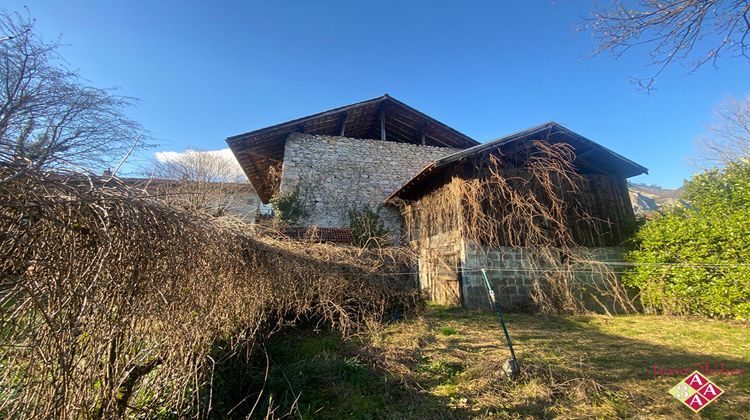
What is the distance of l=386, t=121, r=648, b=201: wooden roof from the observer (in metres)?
7.35

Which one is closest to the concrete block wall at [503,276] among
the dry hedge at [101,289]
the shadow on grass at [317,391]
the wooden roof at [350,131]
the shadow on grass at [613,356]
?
the shadow on grass at [613,356]

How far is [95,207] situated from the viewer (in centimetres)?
145

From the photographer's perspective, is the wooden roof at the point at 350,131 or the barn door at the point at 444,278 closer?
the barn door at the point at 444,278

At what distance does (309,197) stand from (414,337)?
697 centimetres

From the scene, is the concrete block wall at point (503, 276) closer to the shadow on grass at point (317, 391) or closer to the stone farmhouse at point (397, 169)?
the stone farmhouse at point (397, 169)

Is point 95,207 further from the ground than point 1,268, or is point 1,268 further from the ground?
point 95,207

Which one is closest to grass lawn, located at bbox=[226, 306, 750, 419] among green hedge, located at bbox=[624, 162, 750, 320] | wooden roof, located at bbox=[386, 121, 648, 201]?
green hedge, located at bbox=[624, 162, 750, 320]

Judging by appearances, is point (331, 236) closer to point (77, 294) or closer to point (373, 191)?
point (373, 191)

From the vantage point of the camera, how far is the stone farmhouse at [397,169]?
7.56 meters

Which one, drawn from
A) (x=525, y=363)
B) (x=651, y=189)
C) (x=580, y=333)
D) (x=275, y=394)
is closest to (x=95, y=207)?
(x=275, y=394)

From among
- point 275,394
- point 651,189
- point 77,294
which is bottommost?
point 275,394

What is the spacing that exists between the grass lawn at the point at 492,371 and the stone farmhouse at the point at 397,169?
7.99 feet

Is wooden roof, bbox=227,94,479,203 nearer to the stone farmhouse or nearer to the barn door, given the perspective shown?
the stone farmhouse

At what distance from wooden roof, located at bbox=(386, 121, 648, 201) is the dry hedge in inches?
224
